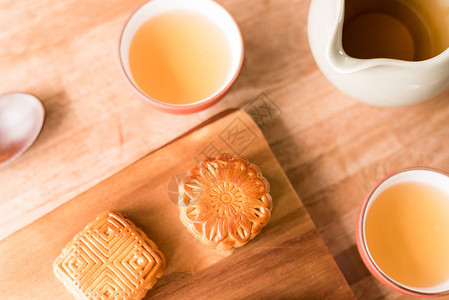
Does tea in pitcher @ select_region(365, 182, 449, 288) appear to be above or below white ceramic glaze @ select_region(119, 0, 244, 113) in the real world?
below

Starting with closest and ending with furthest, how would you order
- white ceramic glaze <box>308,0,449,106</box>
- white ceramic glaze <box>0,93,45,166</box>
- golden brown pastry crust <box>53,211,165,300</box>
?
white ceramic glaze <box>308,0,449,106</box>
golden brown pastry crust <box>53,211,165,300</box>
white ceramic glaze <box>0,93,45,166</box>

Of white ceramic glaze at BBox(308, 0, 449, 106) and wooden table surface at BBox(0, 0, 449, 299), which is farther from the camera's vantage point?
wooden table surface at BBox(0, 0, 449, 299)

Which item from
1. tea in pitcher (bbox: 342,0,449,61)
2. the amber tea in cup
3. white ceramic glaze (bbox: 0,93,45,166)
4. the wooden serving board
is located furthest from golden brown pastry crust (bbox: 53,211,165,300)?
tea in pitcher (bbox: 342,0,449,61)

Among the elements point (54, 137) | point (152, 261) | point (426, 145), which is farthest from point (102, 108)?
point (426, 145)

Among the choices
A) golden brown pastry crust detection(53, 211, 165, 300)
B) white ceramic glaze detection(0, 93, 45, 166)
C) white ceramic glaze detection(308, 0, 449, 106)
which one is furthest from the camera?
white ceramic glaze detection(0, 93, 45, 166)

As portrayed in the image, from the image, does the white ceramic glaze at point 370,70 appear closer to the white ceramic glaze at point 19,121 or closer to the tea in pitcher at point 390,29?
the tea in pitcher at point 390,29

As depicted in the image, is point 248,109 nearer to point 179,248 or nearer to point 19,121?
point 179,248

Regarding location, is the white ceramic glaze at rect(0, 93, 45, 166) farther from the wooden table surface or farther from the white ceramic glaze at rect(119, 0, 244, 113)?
the white ceramic glaze at rect(119, 0, 244, 113)

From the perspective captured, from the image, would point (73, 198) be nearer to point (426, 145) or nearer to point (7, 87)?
point (7, 87)

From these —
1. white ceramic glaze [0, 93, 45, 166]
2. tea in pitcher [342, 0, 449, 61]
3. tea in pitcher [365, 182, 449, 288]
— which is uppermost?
tea in pitcher [342, 0, 449, 61]
